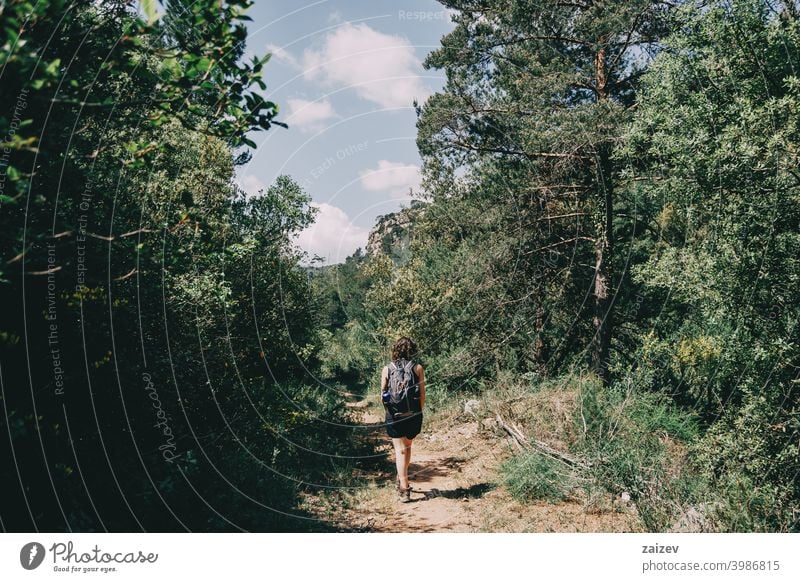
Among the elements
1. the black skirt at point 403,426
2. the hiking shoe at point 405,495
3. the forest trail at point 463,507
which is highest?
the black skirt at point 403,426

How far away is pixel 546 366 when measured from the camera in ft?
44.0

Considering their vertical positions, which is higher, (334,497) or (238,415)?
(238,415)

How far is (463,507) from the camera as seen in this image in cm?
561

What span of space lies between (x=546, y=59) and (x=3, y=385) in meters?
10.7

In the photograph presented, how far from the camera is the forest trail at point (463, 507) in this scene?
496 centimetres

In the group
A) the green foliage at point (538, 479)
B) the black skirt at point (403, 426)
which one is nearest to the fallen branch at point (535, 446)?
the green foliage at point (538, 479)

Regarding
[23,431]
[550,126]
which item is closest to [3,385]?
[23,431]


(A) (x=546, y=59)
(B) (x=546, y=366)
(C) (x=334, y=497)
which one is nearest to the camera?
(C) (x=334, y=497)

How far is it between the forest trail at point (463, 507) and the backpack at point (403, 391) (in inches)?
47.7

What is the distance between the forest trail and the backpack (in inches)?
47.7

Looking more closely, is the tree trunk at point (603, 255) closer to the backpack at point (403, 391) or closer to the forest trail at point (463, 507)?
the forest trail at point (463, 507)

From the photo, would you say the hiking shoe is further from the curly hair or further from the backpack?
the curly hair

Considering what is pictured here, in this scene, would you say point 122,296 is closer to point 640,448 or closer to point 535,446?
point 535,446
